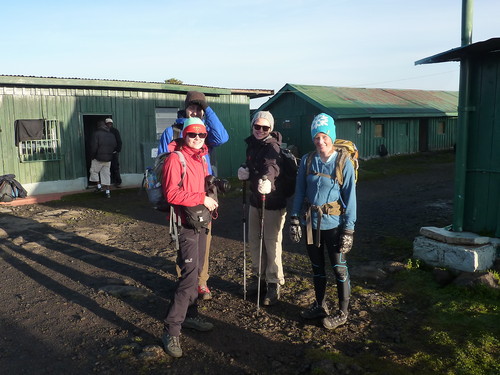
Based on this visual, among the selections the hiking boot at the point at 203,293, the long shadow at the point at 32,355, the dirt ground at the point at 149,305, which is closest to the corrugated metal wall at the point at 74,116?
the dirt ground at the point at 149,305

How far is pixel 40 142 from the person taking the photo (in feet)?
38.7

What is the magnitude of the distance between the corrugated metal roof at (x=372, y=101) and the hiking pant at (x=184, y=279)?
1726 centimetres

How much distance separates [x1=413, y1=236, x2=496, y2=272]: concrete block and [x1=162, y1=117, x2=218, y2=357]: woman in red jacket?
3.26 meters

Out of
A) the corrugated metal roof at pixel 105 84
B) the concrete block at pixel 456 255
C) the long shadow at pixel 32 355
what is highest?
the corrugated metal roof at pixel 105 84

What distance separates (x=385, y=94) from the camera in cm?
2647

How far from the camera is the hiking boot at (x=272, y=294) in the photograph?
4.60 metres

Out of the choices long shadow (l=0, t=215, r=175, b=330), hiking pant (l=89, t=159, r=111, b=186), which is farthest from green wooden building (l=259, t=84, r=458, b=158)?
long shadow (l=0, t=215, r=175, b=330)

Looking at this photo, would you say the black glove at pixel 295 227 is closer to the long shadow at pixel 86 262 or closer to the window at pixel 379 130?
the long shadow at pixel 86 262

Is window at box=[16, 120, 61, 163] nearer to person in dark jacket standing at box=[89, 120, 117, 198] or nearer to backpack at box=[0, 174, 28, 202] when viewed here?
backpack at box=[0, 174, 28, 202]

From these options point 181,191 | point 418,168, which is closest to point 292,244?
point 181,191

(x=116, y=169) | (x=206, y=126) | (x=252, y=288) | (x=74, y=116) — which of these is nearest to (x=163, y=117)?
(x=116, y=169)

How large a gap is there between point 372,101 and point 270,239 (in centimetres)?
2133

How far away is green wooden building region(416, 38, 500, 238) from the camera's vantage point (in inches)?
214

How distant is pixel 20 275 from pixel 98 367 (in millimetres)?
3003
